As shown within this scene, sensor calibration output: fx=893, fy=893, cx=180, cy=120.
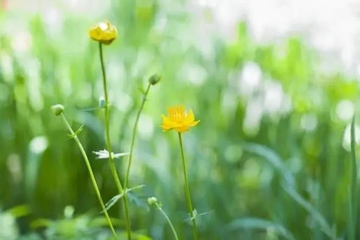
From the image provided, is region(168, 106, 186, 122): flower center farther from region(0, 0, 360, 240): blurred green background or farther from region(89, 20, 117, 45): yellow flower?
region(0, 0, 360, 240): blurred green background

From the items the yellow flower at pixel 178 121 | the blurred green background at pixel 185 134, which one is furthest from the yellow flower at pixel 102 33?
the blurred green background at pixel 185 134

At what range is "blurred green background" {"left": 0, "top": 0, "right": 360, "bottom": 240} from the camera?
1.95m

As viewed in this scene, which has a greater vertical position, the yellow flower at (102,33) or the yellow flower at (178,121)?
the yellow flower at (102,33)

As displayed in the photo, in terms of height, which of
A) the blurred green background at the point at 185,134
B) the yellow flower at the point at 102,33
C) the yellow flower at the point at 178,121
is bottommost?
the blurred green background at the point at 185,134

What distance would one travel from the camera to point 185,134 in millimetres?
2104

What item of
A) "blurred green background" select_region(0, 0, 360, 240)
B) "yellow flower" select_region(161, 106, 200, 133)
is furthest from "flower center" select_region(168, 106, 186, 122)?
"blurred green background" select_region(0, 0, 360, 240)

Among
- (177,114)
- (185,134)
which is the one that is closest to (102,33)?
(177,114)

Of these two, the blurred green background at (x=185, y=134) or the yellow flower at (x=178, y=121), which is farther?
the blurred green background at (x=185, y=134)

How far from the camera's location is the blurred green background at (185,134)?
1.95 meters

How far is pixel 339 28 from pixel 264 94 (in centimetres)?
26

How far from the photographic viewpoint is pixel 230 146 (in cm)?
215

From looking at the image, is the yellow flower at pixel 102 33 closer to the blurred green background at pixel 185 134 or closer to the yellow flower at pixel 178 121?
the yellow flower at pixel 178 121

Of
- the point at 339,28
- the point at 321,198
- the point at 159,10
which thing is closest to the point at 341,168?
the point at 321,198

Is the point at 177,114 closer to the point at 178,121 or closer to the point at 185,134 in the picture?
the point at 178,121
